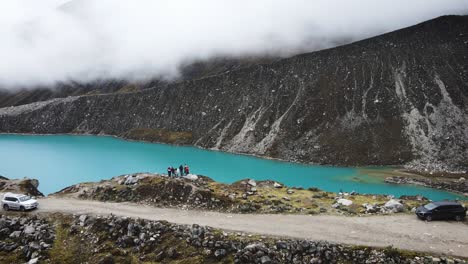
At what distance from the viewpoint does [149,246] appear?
28844 millimetres

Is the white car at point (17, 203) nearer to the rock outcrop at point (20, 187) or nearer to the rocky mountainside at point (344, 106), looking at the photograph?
the rock outcrop at point (20, 187)

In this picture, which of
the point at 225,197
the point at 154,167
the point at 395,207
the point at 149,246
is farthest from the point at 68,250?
the point at 154,167

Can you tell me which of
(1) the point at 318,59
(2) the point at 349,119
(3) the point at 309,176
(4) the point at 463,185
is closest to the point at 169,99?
(1) the point at 318,59

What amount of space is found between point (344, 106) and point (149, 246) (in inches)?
3577

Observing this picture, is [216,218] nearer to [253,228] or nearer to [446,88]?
[253,228]

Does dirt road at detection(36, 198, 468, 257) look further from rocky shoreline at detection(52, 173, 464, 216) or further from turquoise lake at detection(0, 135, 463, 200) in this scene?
turquoise lake at detection(0, 135, 463, 200)

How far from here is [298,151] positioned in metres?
101

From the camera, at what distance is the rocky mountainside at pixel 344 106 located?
94.9 metres

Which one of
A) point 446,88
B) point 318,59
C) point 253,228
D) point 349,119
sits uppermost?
point 318,59

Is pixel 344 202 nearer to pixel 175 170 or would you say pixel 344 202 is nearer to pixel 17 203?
pixel 175 170

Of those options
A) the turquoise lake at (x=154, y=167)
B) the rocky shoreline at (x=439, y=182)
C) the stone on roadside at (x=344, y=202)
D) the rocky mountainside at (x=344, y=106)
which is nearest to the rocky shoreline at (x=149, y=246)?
the stone on roadside at (x=344, y=202)

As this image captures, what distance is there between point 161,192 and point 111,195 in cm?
514

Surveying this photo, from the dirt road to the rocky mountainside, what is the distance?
6091 cm

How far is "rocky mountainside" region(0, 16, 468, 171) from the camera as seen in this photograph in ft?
311
